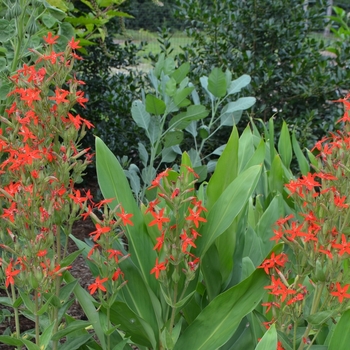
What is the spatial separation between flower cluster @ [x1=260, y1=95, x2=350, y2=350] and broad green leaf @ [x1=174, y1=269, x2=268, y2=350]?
0.08m

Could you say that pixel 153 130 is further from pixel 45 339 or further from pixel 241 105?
pixel 45 339

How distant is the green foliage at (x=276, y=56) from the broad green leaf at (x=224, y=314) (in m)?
2.37

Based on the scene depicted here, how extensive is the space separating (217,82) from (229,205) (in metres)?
1.24

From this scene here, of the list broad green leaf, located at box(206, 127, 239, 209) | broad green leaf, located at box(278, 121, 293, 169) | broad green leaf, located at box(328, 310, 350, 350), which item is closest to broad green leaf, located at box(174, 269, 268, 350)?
broad green leaf, located at box(328, 310, 350, 350)

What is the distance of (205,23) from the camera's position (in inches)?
164

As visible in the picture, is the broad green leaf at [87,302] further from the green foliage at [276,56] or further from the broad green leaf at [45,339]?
the green foliage at [276,56]

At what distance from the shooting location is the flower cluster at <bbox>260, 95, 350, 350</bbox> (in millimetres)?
1296

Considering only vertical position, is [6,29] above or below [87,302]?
above

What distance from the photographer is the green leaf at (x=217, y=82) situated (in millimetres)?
2717

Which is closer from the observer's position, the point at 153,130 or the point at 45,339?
the point at 45,339

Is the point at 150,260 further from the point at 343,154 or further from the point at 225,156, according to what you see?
the point at 343,154

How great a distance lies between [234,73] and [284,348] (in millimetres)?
2778

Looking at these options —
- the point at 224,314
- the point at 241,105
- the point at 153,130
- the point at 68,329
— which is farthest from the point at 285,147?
the point at 68,329

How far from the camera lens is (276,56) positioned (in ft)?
13.4
